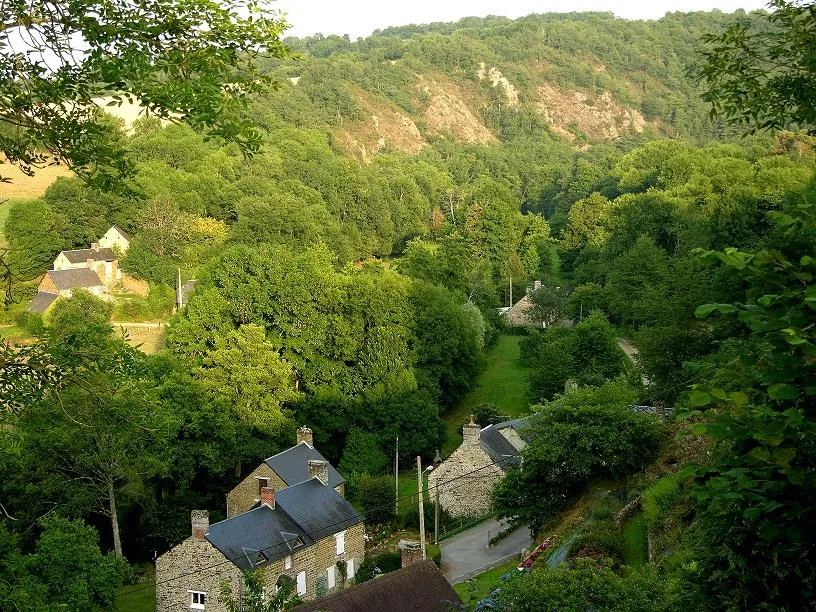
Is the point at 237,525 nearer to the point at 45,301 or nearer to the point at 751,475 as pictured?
the point at 751,475

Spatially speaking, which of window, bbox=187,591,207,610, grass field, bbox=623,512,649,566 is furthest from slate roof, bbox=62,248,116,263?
grass field, bbox=623,512,649,566

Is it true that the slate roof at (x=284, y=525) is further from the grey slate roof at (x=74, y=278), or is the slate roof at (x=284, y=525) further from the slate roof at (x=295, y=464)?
the grey slate roof at (x=74, y=278)

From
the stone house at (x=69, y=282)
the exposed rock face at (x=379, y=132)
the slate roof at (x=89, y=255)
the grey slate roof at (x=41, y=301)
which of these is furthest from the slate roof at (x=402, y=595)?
the exposed rock face at (x=379, y=132)

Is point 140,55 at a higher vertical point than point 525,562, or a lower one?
higher

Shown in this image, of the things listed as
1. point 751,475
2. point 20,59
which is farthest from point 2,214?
point 751,475

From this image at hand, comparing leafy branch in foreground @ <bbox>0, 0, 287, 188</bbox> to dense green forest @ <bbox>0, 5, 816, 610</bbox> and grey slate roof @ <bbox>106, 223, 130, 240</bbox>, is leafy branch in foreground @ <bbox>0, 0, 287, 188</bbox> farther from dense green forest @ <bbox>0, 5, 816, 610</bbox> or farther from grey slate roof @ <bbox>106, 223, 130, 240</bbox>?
grey slate roof @ <bbox>106, 223, 130, 240</bbox>

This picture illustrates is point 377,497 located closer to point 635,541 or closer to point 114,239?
point 635,541
